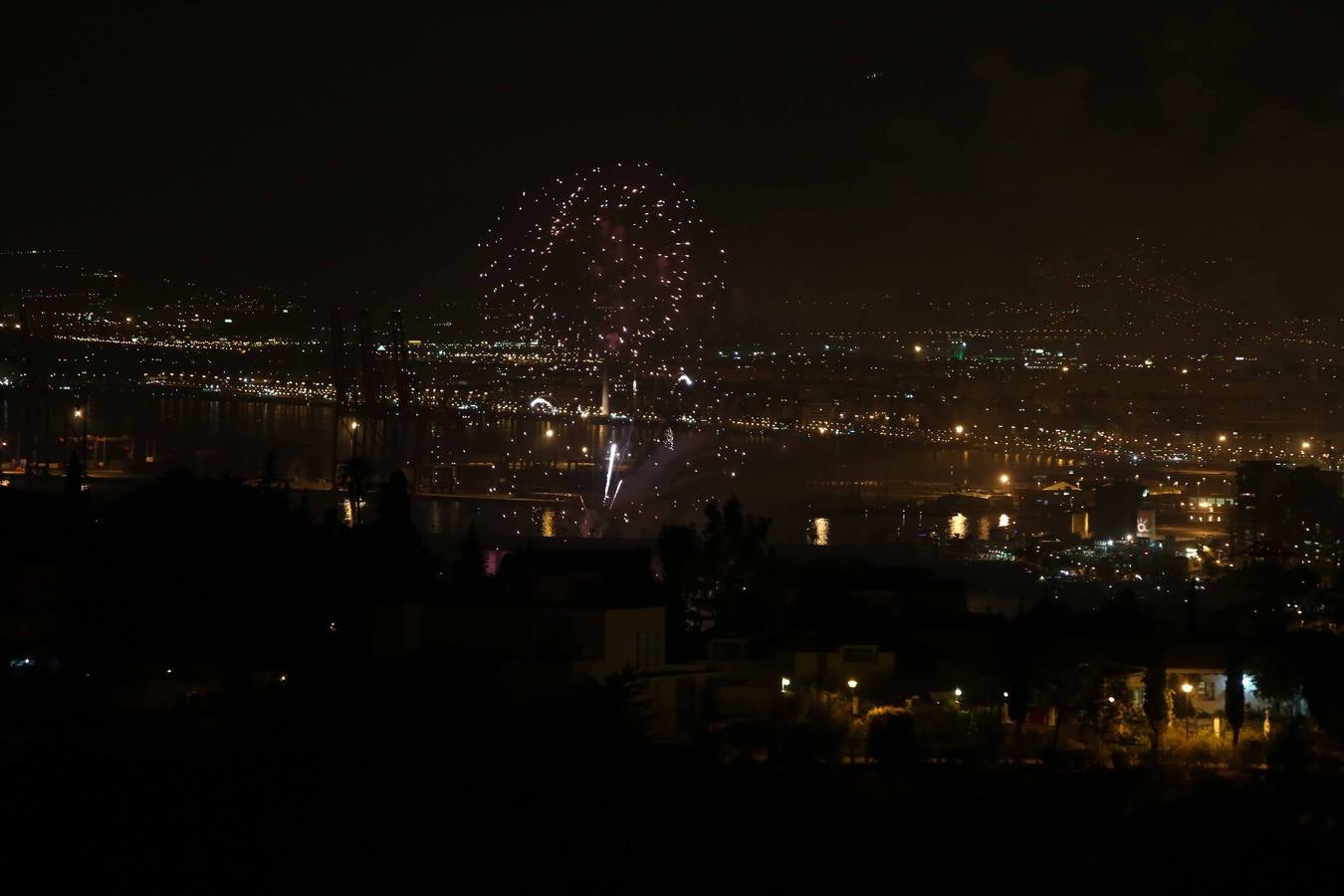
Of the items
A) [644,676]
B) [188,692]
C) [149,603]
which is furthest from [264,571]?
[644,676]

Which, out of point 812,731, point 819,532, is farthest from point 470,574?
point 819,532

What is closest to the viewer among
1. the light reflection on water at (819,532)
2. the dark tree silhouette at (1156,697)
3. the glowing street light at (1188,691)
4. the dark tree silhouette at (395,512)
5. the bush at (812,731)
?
the bush at (812,731)

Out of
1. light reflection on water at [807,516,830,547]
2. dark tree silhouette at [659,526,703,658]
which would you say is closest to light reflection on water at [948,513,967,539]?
light reflection on water at [807,516,830,547]

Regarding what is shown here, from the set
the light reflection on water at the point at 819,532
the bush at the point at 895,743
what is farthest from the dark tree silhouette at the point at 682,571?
the light reflection on water at the point at 819,532

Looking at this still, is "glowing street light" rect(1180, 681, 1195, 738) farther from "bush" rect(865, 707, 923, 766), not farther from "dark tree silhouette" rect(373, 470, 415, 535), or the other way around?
"dark tree silhouette" rect(373, 470, 415, 535)

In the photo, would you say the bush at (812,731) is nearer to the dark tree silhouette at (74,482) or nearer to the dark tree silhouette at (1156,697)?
the dark tree silhouette at (1156,697)

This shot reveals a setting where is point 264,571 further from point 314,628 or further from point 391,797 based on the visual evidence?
point 391,797

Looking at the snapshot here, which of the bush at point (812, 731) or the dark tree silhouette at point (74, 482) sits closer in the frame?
the bush at point (812, 731)

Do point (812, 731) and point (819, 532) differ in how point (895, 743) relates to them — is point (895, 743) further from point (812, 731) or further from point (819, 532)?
point (819, 532)
